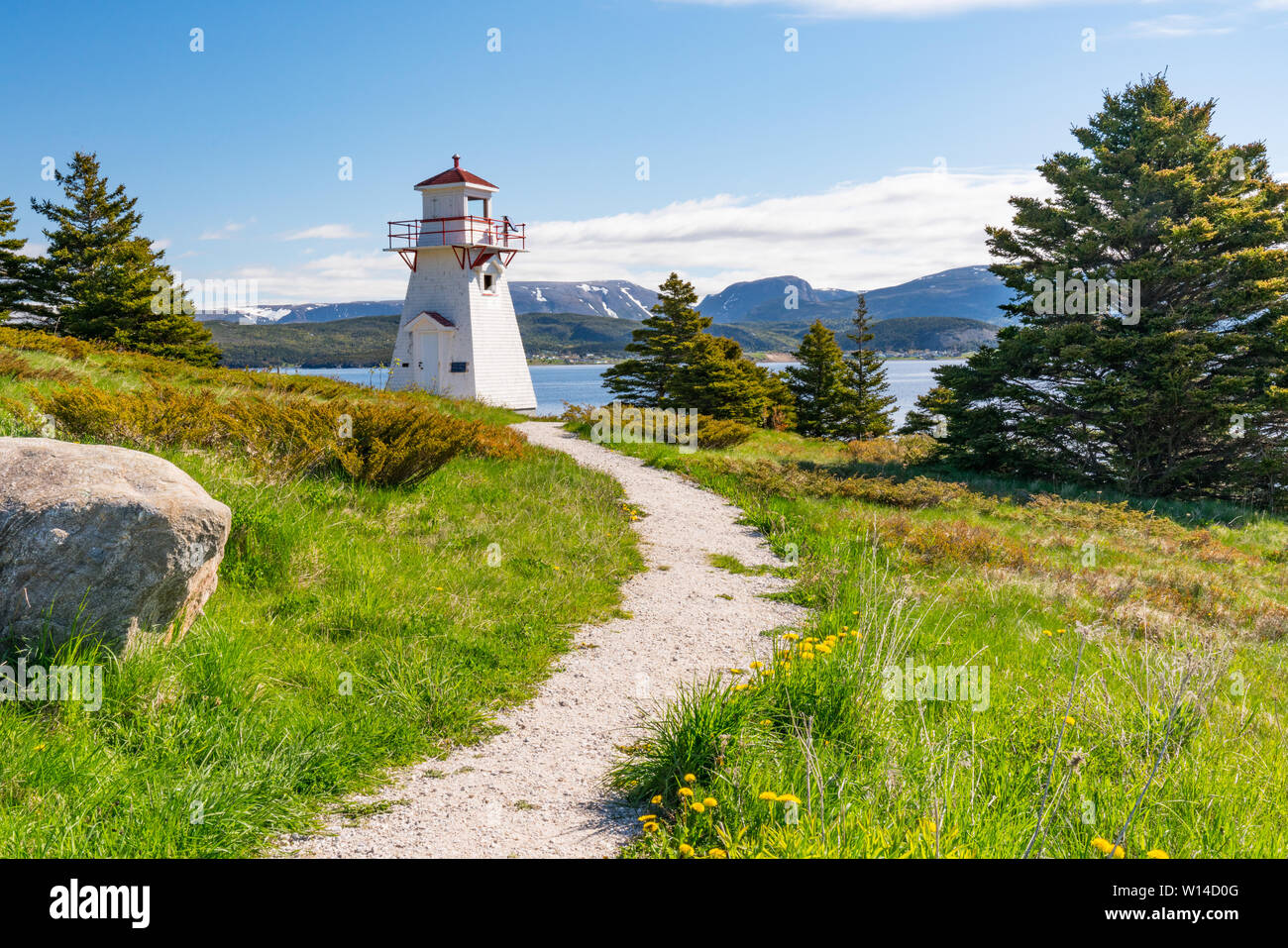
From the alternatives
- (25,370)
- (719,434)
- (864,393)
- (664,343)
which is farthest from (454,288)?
(864,393)

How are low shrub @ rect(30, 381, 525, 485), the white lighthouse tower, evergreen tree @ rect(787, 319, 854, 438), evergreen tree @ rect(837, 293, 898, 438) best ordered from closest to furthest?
low shrub @ rect(30, 381, 525, 485) < the white lighthouse tower < evergreen tree @ rect(787, 319, 854, 438) < evergreen tree @ rect(837, 293, 898, 438)

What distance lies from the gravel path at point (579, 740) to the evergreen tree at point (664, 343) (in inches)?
1101

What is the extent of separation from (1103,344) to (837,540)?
1331cm

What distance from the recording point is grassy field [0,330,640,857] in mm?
3688

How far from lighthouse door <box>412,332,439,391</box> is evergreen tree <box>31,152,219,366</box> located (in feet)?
37.4

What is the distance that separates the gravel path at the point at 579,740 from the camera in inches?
153

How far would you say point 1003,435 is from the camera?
2223 cm

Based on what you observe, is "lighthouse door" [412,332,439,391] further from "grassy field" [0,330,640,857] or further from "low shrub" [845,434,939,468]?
"grassy field" [0,330,640,857]

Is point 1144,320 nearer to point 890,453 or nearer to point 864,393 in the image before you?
point 890,453

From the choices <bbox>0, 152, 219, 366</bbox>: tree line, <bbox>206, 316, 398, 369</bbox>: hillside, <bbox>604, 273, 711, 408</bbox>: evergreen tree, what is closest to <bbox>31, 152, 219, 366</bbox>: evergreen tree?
<bbox>0, 152, 219, 366</bbox>: tree line

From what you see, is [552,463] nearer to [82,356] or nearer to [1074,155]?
[82,356]

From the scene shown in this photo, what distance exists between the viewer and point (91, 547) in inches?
182

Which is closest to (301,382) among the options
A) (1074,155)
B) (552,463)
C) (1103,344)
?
(552,463)

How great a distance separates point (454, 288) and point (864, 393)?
28.5m
